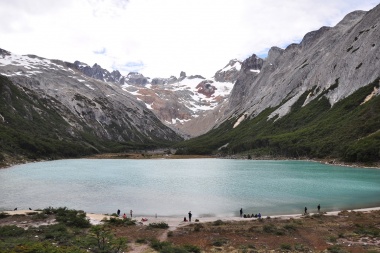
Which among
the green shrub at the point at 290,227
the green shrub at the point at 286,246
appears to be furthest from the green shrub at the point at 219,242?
the green shrub at the point at 290,227

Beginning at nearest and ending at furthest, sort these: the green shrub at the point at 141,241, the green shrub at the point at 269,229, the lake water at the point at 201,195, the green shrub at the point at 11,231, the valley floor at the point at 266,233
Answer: the valley floor at the point at 266,233
the green shrub at the point at 141,241
the green shrub at the point at 11,231
the green shrub at the point at 269,229
the lake water at the point at 201,195

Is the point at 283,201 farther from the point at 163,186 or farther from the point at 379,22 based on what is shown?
the point at 379,22

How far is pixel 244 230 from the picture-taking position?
136 feet

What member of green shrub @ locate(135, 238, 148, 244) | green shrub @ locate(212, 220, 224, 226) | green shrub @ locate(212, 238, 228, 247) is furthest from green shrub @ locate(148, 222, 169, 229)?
green shrub @ locate(212, 238, 228, 247)

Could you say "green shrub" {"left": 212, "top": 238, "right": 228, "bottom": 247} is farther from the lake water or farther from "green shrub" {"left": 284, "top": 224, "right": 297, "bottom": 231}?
the lake water

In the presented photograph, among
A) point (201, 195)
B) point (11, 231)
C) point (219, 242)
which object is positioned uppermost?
point (201, 195)

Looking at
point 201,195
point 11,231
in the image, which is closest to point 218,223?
point 11,231

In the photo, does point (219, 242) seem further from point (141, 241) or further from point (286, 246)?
point (141, 241)

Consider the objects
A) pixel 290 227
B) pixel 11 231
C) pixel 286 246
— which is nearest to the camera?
pixel 286 246

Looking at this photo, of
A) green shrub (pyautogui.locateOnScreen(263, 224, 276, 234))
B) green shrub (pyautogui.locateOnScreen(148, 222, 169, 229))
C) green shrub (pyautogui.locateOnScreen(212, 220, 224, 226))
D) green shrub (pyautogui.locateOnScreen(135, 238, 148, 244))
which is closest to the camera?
green shrub (pyautogui.locateOnScreen(135, 238, 148, 244))

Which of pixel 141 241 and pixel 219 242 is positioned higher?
pixel 219 242

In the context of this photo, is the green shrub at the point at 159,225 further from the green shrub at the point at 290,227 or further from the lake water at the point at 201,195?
the green shrub at the point at 290,227

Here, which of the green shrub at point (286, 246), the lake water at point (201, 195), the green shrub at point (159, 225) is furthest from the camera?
the lake water at point (201, 195)

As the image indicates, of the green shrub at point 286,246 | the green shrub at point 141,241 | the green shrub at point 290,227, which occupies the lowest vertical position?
the green shrub at point 141,241
